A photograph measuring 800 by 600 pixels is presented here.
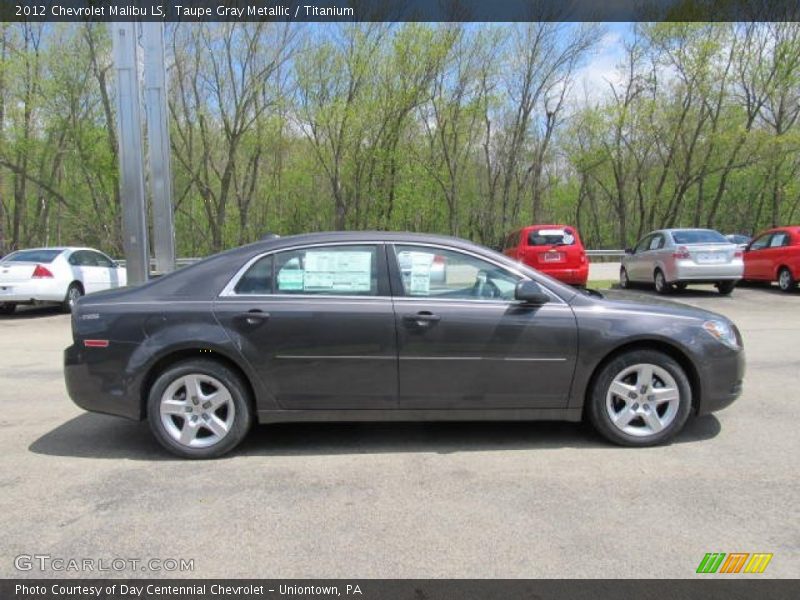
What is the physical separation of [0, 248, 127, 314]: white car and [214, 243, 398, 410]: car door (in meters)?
9.58

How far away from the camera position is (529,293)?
168 inches

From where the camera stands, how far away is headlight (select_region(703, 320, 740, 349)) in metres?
4.48

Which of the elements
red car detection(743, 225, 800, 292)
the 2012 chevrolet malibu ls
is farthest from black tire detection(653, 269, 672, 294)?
the 2012 chevrolet malibu ls

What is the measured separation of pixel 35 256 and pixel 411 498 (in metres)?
12.6

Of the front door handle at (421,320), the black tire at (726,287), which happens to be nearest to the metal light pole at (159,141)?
the front door handle at (421,320)

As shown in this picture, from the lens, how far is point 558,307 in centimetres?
439

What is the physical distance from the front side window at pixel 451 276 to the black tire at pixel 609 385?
870 mm

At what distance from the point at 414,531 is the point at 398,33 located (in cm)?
3114

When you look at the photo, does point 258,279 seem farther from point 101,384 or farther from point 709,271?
point 709,271

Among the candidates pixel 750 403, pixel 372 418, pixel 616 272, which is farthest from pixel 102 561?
pixel 616 272

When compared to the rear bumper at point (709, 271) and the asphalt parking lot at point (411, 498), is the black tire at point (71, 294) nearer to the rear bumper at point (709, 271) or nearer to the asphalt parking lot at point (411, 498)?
the asphalt parking lot at point (411, 498)

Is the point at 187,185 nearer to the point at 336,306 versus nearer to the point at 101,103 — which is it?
the point at 101,103

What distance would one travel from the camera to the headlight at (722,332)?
4.48 m

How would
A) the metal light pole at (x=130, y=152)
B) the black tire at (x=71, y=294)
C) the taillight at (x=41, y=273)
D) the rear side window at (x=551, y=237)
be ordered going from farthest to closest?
the rear side window at (x=551, y=237)
the black tire at (x=71, y=294)
the metal light pole at (x=130, y=152)
the taillight at (x=41, y=273)
